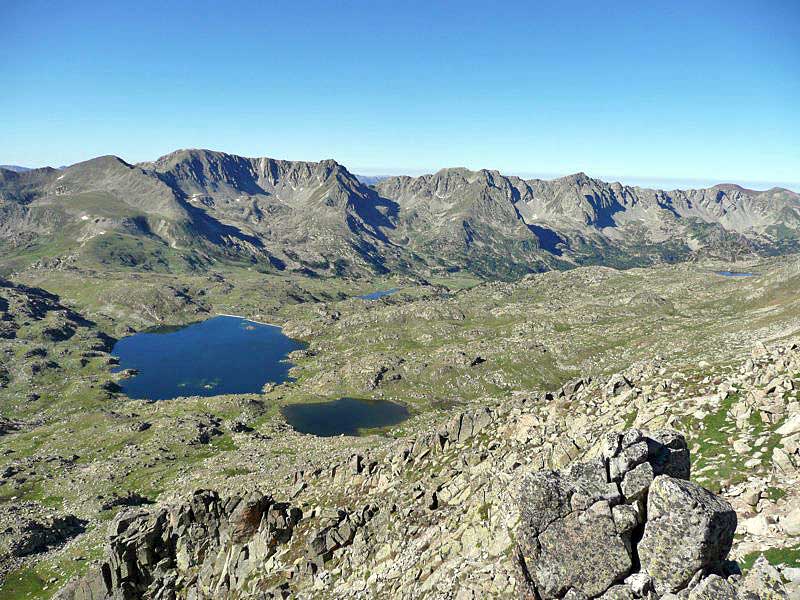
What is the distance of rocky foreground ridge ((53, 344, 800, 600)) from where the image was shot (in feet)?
66.4

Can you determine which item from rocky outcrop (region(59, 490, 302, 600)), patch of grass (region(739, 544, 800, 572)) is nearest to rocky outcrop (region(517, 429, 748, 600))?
patch of grass (region(739, 544, 800, 572))

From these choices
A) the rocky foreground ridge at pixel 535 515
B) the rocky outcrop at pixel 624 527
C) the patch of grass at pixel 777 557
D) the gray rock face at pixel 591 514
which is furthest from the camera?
the gray rock face at pixel 591 514

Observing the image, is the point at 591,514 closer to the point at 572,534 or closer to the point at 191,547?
the point at 572,534

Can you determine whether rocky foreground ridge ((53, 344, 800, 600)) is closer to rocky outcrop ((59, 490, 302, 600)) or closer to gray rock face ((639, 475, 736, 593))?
gray rock face ((639, 475, 736, 593))

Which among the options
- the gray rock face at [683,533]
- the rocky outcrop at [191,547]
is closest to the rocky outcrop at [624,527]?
the gray rock face at [683,533]

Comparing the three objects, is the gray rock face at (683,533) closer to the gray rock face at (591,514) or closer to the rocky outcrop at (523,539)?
the rocky outcrop at (523,539)

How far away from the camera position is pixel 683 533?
747 inches

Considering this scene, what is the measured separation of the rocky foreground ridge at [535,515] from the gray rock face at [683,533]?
6cm

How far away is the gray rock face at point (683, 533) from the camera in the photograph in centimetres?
1861

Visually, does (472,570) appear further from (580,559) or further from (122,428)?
(122,428)

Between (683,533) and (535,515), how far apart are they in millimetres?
6868

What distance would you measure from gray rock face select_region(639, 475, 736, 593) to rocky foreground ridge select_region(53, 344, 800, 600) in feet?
0.21

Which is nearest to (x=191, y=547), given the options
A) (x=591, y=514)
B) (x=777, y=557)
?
(x=591, y=514)

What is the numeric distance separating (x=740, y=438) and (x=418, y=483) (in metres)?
30.8
